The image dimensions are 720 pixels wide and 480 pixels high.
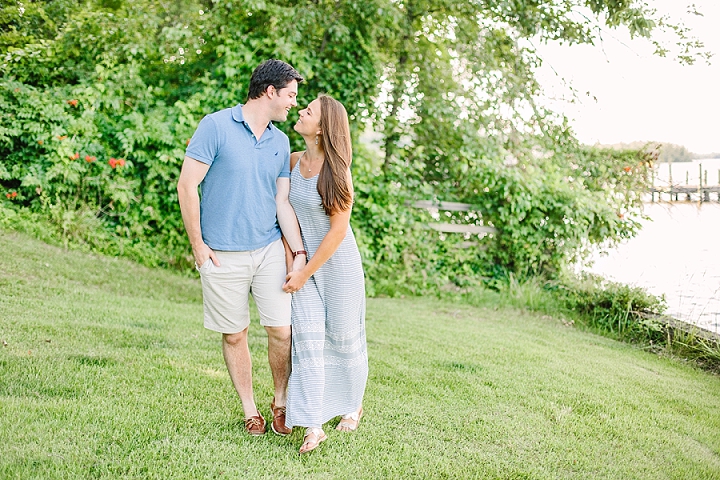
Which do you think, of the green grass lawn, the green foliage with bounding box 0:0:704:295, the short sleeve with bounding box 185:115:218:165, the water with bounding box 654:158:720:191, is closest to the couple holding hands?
the short sleeve with bounding box 185:115:218:165

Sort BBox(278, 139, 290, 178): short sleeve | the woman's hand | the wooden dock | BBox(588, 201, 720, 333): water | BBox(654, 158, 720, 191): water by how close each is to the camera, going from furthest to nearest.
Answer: the wooden dock, BBox(654, 158, 720, 191): water, BBox(588, 201, 720, 333): water, BBox(278, 139, 290, 178): short sleeve, the woman's hand

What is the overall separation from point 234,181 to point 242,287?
20.3 inches

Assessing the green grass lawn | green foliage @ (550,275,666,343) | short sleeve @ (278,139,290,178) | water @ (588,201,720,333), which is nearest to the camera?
the green grass lawn

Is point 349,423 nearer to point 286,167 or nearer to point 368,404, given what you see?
point 368,404

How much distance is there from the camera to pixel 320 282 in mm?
3314

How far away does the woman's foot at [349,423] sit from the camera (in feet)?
11.3

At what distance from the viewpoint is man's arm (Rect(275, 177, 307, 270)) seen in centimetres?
329

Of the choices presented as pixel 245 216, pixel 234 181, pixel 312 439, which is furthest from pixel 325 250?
pixel 312 439

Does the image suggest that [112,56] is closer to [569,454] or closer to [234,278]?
[234,278]

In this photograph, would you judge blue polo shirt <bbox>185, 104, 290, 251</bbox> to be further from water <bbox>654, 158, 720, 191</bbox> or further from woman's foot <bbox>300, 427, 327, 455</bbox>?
water <bbox>654, 158, 720, 191</bbox>

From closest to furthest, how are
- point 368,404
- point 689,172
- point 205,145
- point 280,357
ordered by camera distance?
1. point 205,145
2. point 280,357
3. point 368,404
4. point 689,172

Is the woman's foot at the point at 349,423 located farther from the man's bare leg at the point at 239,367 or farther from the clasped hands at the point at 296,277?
the clasped hands at the point at 296,277

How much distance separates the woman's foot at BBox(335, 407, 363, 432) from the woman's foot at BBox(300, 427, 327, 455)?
209 mm

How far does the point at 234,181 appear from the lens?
3.09 meters
